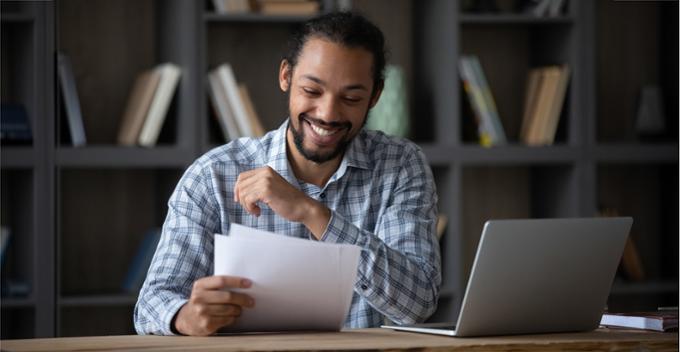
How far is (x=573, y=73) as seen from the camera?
3.75 meters

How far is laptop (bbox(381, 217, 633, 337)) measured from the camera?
1.70m

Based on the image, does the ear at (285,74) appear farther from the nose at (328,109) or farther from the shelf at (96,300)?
the shelf at (96,300)

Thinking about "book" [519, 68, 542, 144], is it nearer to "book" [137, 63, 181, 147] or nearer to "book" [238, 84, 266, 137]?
"book" [238, 84, 266, 137]

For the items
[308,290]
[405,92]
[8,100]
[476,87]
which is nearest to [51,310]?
[8,100]

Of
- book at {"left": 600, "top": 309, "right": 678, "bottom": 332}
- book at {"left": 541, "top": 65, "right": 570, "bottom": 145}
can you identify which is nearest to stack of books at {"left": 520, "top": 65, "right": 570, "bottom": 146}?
book at {"left": 541, "top": 65, "right": 570, "bottom": 145}

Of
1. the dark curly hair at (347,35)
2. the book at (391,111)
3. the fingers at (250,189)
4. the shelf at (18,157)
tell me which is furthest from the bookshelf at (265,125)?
the fingers at (250,189)

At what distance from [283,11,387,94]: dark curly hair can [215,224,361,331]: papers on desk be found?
0.70 metres

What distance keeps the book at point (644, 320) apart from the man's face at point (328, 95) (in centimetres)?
67

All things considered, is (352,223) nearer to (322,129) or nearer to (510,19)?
(322,129)

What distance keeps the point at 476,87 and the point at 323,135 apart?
151 cm

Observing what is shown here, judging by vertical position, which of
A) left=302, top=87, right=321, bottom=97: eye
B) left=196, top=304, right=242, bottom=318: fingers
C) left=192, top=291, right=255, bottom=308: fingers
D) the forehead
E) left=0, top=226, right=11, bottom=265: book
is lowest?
left=0, top=226, right=11, bottom=265: book

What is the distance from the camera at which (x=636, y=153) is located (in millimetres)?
3824

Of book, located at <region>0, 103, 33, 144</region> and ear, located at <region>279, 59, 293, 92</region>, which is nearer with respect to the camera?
ear, located at <region>279, 59, 293, 92</region>

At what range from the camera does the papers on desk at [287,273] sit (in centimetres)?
Answer: 167
